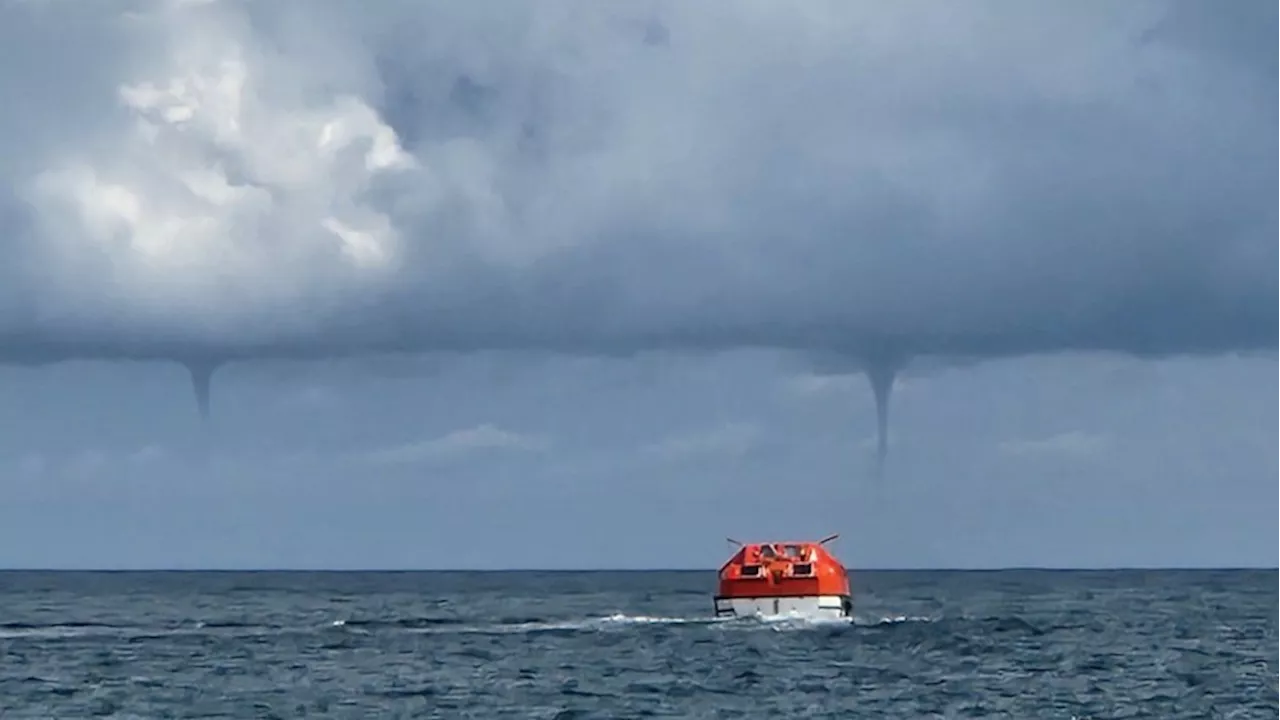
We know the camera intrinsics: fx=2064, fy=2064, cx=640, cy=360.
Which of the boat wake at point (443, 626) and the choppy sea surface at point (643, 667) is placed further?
the boat wake at point (443, 626)

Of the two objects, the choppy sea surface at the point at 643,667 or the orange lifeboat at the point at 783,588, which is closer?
the choppy sea surface at the point at 643,667

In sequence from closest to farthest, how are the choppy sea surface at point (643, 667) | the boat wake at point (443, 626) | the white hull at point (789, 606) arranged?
the choppy sea surface at point (643, 667)
the white hull at point (789, 606)
the boat wake at point (443, 626)

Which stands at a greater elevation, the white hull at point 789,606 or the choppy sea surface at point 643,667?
the white hull at point 789,606

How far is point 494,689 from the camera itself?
275 feet

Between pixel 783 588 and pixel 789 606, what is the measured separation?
114 cm

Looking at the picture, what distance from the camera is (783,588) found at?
125 m

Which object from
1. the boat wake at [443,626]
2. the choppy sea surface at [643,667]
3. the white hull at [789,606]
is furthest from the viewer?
the boat wake at [443,626]

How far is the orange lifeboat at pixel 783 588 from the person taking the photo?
12462 cm

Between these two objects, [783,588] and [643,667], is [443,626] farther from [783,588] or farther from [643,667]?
[643,667]

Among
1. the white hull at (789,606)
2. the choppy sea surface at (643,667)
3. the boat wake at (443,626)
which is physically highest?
the white hull at (789,606)

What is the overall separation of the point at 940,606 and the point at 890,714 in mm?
105588

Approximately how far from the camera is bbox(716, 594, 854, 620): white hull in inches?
4904

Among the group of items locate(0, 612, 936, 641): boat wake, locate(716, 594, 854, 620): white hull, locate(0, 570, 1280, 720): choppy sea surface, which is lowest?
locate(0, 570, 1280, 720): choppy sea surface

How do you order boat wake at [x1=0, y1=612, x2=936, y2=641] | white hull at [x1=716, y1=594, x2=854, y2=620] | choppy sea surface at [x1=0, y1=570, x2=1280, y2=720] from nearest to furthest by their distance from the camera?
choppy sea surface at [x1=0, y1=570, x2=1280, y2=720]
white hull at [x1=716, y1=594, x2=854, y2=620]
boat wake at [x1=0, y1=612, x2=936, y2=641]
